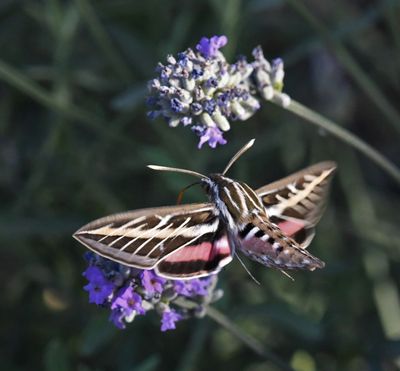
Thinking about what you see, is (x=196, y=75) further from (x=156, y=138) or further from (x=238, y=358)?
(x=156, y=138)

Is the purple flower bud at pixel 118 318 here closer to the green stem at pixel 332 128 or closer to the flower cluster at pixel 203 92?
the flower cluster at pixel 203 92

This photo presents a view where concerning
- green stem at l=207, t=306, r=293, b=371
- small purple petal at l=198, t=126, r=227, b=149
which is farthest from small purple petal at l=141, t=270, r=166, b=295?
small purple petal at l=198, t=126, r=227, b=149

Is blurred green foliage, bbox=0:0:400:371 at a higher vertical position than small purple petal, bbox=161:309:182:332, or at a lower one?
higher

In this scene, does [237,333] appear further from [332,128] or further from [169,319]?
[332,128]

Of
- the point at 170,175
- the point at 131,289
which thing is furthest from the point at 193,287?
the point at 170,175

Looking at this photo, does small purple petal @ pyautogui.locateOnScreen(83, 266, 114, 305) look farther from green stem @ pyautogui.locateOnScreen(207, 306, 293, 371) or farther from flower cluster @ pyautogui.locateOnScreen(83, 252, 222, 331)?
green stem @ pyautogui.locateOnScreen(207, 306, 293, 371)

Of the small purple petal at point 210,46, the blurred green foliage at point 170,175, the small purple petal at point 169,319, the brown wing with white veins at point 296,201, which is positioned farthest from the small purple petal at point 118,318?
the small purple petal at point 210,46
